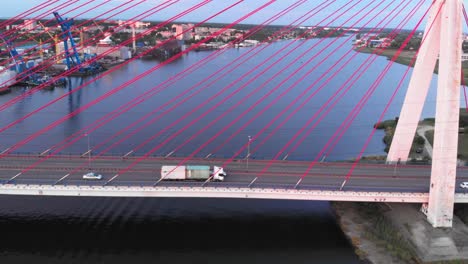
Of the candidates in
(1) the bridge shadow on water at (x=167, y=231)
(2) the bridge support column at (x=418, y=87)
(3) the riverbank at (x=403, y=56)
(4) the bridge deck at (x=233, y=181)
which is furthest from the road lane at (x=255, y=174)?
(3) the riverbank at (x=403, y=56)

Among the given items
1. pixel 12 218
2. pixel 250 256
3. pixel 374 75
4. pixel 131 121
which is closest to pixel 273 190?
pixel 250 256

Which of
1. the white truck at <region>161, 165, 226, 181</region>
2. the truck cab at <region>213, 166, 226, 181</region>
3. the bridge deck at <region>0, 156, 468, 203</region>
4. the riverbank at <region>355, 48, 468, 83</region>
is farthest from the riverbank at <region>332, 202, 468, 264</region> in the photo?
the riverbank at <region>355, 48, 468, 83</region>

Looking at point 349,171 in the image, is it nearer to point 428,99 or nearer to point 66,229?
point 66,229

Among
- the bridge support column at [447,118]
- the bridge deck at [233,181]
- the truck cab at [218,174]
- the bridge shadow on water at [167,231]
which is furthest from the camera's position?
the truck cab at [218,174]

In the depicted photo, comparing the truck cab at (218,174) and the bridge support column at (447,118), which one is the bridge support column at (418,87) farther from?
the truck cab at (218,174)

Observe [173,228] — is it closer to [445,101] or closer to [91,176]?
[91,176]

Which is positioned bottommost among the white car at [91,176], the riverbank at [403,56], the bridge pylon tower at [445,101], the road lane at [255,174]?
the riverbank at [403,56]
